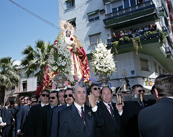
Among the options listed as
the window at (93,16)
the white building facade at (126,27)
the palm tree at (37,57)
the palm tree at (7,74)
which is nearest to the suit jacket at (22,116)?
the palm tree at (37,57)

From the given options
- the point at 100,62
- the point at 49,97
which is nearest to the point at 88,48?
the point at 100,62

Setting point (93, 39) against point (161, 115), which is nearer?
point (161, 115)

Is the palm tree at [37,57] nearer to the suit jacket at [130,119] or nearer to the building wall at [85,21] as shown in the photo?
the building wall at [85,21]

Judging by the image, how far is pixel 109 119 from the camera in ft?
10.7

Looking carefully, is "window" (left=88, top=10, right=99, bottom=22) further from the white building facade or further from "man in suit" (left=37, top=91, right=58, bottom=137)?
"man in suit" (left=37, top=91, right=58, bottom=137)

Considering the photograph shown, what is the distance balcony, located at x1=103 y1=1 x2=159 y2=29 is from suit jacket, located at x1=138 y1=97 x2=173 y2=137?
1495cm

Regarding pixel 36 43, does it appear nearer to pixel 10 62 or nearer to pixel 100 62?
pixel 10 62

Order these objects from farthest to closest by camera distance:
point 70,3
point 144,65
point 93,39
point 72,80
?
point 70,3 → point 93,39 → point 144,65 → point 72,80

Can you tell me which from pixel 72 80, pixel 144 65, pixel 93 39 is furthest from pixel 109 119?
pixel 93 39

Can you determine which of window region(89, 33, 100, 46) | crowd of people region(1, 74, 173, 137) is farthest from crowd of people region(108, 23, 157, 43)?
crowd of people region(1, 74, 173, 137)

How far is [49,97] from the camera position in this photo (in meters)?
4.54

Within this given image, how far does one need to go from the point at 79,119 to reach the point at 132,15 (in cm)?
1479

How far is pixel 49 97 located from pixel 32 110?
0.59m

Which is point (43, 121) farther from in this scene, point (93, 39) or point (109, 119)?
point (93, 39)
